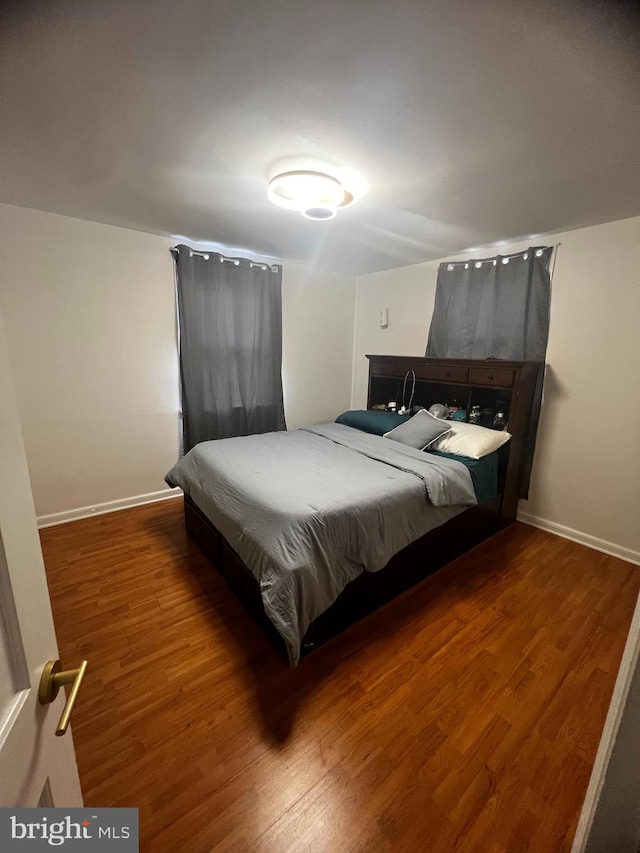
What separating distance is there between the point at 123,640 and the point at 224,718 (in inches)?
27.5

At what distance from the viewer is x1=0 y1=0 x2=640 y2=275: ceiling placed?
3.23 feet

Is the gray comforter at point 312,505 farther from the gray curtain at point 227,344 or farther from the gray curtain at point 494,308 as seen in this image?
the gray curtain at point 494,308

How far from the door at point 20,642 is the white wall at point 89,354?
2541 millimetres

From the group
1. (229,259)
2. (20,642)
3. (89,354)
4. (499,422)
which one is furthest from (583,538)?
(89,354)

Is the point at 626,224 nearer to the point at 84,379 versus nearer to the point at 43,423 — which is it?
the point at 84,379

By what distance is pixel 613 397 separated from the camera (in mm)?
2432

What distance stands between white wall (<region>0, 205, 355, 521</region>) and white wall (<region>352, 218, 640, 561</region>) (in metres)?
3.07

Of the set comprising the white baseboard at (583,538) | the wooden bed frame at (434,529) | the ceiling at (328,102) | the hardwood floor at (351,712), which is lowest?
the hardwood floor at (351,712)

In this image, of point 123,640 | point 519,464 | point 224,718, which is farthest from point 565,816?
point 519,464

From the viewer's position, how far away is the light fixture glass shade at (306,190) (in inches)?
68.3

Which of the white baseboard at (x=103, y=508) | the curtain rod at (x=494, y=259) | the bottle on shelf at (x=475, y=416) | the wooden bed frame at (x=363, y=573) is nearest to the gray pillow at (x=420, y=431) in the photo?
the bottle on shelf at (x=475, y=416)

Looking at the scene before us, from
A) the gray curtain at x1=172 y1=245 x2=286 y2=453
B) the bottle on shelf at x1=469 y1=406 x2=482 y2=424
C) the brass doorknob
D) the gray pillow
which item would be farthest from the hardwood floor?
the gray curtain at x1=172 y1=245 x2=286 y2=453

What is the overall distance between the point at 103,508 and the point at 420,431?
2.78 m

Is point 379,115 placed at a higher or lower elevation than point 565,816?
higher
